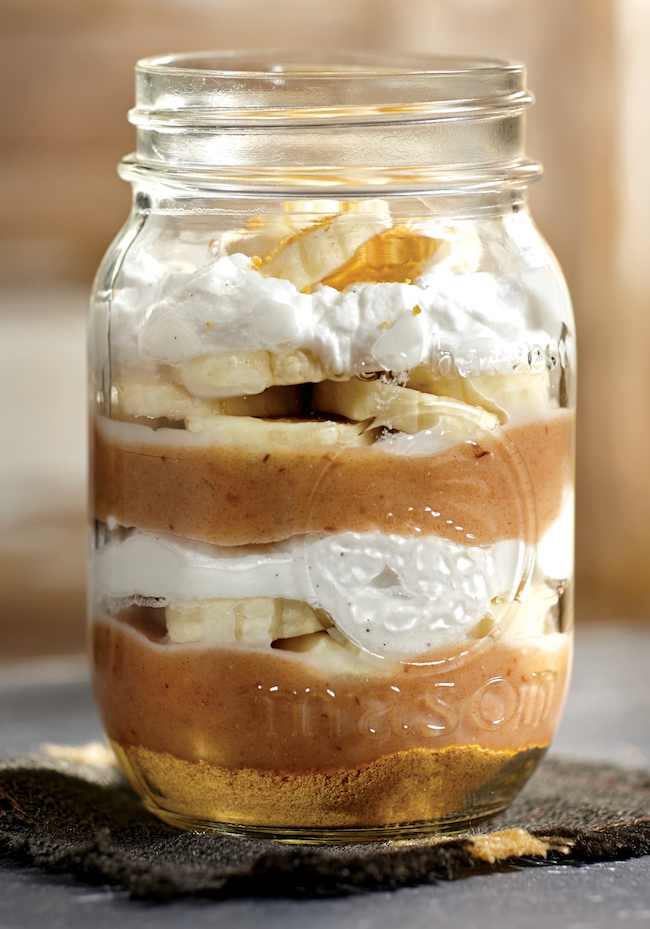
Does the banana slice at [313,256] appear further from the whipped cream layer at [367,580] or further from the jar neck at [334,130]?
the whipped cream layer at [367,580]

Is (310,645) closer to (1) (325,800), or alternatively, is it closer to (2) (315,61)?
(1) (325,800)

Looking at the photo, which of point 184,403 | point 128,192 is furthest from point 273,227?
point 128,192

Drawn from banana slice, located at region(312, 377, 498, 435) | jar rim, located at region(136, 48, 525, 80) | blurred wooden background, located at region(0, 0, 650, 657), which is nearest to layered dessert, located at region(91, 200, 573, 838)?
banana slice, located at region(312, 377, 498, 435)

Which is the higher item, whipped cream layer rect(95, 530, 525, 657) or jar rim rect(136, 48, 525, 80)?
jar rim rect(136, 48, 525, 80)

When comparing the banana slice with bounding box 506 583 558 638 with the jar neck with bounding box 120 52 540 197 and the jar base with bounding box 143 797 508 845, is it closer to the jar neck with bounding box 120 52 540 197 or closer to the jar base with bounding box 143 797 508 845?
the jar base with bounding box 143 797 508 845

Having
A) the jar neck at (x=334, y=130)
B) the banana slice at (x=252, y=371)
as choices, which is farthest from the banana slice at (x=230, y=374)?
the jar neck at (x=334, y=130)

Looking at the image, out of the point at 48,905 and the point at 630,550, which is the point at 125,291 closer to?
the point at 48,905

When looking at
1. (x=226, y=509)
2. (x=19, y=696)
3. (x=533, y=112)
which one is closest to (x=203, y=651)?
(x=226, y=509)
